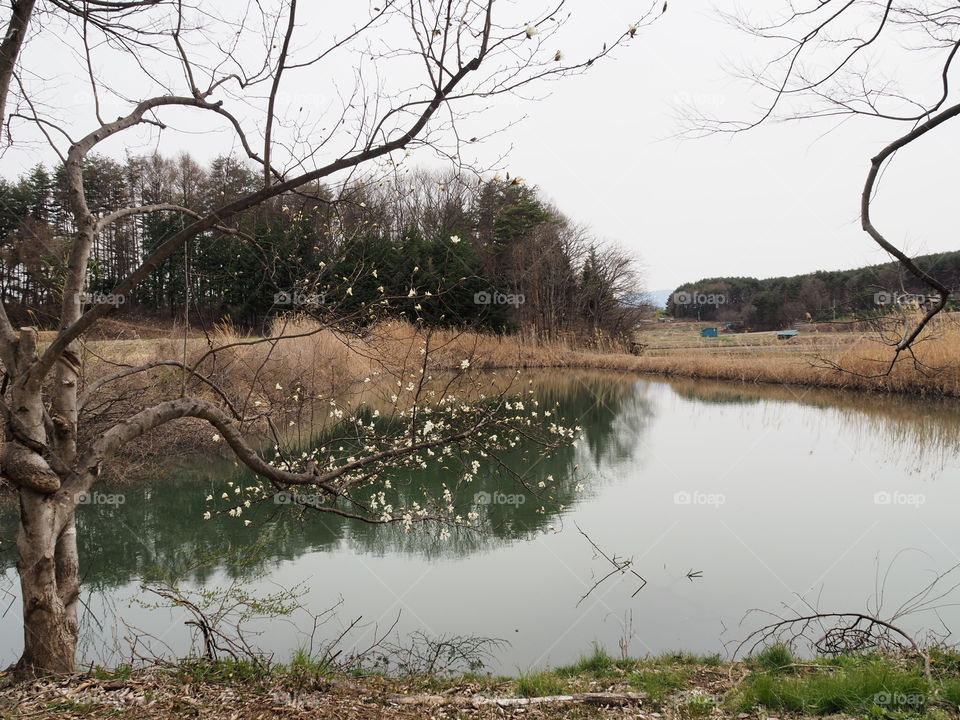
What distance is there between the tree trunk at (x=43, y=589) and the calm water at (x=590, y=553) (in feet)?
4.59

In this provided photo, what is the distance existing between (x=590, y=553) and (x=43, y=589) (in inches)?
195

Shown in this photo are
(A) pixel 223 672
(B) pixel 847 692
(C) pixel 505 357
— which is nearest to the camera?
(B) pixel 847 692

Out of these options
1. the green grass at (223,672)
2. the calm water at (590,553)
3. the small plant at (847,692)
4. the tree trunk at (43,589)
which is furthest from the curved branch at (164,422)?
the small plant at (847,692)

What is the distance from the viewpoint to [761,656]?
4.59 meters

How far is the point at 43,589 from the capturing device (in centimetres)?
362

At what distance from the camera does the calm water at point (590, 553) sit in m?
5.57

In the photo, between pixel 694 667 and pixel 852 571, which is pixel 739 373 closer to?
pixel 852 571

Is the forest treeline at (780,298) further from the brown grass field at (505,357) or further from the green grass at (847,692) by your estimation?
the green grass at (847,692)

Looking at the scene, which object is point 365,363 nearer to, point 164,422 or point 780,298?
point 164,422

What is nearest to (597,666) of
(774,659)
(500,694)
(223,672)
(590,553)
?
(500,694)

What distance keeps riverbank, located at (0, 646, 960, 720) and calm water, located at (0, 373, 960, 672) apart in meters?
0.95

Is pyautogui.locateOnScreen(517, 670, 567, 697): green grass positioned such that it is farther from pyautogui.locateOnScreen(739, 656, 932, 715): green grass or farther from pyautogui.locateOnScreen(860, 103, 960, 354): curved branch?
pyautogui.locateOnScreen(860, 103, 960, 354): curved branch

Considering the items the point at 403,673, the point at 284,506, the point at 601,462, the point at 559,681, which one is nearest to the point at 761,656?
the point at 559,681

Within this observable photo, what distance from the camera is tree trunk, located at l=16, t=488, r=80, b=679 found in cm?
357
